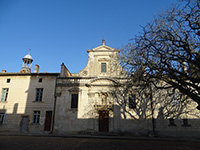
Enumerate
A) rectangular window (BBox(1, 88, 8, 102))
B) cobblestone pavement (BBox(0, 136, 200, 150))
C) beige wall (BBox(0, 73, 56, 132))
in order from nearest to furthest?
cobblestone pavement (BBox(0, 136, 200, 150)), beige wall (BBox(0, 73, 56, 132)), rectangular window (BBox(1, 88, 8, 102))

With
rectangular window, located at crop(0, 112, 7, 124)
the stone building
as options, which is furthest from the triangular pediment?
rectangular window, located at crop(0, 112, 7, 124)

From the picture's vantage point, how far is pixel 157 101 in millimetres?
17922

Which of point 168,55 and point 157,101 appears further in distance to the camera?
point 157,101

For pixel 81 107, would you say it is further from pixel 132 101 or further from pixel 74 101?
pixel 132 101

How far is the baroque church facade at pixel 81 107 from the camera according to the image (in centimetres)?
1742

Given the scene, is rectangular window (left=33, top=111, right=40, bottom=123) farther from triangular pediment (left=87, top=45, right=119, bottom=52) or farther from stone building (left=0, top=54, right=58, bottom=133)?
triangular pediment (left=87, top=45, right=119, bottom=52)

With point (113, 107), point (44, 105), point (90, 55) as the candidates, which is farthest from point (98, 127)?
point (90, 55)

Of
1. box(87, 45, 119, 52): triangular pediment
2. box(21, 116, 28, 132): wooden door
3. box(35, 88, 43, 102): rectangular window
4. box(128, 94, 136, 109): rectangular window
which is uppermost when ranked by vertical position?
box(87, 45, 119, 52): triangular pediment

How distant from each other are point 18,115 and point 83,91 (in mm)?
8832

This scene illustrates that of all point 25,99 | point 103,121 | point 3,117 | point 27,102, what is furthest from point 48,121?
point 103,121

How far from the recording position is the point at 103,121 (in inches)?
727

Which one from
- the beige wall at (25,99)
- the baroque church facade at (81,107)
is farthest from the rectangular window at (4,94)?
the beige wall at (25,99)

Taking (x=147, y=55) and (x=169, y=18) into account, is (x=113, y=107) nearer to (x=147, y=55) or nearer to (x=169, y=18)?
(x=147, y=55)

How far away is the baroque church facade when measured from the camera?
17422 mm
